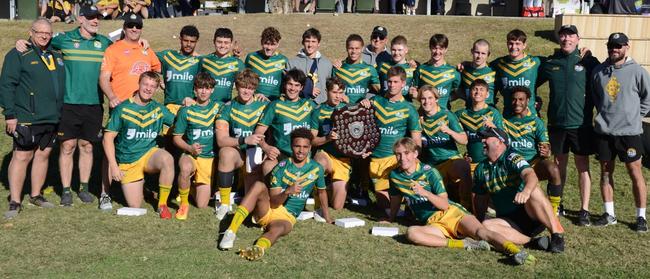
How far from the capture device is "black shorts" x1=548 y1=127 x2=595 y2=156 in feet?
28.1

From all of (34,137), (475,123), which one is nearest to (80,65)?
(34,137)

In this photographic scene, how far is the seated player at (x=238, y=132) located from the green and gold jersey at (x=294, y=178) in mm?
755

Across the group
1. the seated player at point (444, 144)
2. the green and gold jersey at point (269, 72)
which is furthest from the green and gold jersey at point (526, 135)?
the green and gold jersey at point (269, 72)

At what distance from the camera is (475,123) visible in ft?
28.4

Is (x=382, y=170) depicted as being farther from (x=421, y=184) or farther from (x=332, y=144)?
(x=421, y=184)

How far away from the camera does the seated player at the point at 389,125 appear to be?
28.4ft

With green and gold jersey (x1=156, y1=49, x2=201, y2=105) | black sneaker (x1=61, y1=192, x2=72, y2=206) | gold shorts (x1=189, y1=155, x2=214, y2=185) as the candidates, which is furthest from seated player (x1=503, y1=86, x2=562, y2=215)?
black sneaker (x1=61, y1=192, x2=72, y2=206)

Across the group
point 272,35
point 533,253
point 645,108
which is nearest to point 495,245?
point 533,253

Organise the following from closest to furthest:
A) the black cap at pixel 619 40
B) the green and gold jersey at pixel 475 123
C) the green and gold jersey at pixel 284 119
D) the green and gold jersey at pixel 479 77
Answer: the black cap at pixel 619 40 < the green and gold jersey at pixel 475 123 < the green and gold jersey at pixel 284 119 < the green and gold jersey at pixel 479 77

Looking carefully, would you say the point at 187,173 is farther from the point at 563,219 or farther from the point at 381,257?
the point at 563,219

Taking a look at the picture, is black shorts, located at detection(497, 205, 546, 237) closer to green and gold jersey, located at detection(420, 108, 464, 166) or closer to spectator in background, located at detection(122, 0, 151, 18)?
green and gold jersey, located at detection(420, 108, 464, 166)

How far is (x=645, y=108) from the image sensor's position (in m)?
8.27

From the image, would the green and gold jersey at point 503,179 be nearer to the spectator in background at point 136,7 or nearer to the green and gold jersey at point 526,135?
the green and gold jersey at point 526,135

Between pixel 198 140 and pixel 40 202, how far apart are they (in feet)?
6.22
